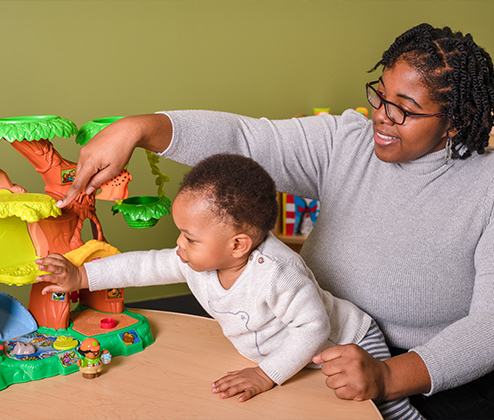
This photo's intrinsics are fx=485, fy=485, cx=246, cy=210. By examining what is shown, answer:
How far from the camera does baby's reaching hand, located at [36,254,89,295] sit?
36.2 inches

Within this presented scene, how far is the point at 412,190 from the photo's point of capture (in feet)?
3.44

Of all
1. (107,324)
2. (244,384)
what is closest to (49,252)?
(107,324)

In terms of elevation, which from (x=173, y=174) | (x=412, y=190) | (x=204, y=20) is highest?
(x=204, y=20)

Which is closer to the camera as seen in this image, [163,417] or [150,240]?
[163,417]

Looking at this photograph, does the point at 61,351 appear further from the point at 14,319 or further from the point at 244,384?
the point at 244,384

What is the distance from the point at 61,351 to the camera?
89cm

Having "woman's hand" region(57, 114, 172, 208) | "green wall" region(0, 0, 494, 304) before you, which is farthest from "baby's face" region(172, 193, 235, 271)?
"green wall" region(0, 0, 494, 304)

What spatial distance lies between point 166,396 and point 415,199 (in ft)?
→ 2.10

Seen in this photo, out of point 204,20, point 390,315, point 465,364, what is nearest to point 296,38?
point 204,20

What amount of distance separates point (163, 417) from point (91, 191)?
0.43 m

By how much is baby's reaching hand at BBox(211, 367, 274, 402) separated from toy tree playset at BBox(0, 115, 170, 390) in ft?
0.71

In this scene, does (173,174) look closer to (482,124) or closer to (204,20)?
(204,20)

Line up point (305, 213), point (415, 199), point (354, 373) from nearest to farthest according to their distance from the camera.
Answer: point (354, 373), point (415, 199), point (305, 213)

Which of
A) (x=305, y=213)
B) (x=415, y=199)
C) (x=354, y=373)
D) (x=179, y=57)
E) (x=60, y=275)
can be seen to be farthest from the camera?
(x=305, y=213)
